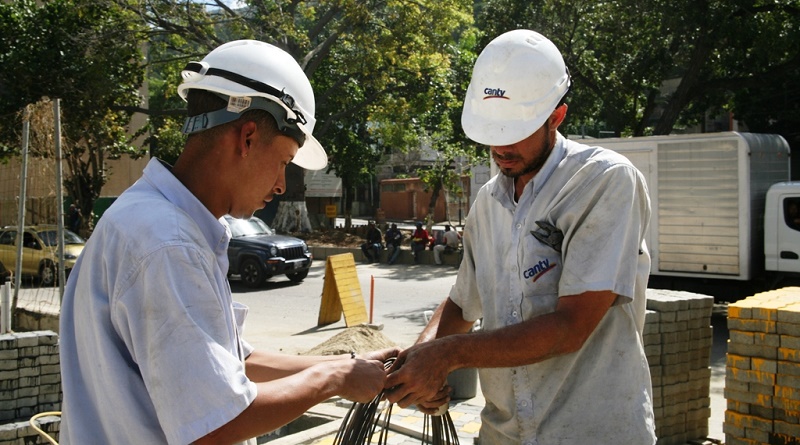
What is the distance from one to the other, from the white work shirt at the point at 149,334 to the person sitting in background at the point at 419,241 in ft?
70.7

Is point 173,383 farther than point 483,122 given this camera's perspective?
No

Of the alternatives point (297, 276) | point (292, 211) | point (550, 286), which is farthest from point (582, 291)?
point (292, 211)

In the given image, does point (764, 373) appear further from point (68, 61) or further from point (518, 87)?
point (68, 61)

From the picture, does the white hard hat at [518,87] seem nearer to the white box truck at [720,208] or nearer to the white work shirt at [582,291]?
the white work shirt at [582,291]

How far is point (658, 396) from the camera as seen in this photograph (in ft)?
19.7

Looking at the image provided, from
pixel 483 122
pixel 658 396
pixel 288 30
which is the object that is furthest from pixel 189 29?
pixel 483 122

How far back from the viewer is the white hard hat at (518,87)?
2.32 meters

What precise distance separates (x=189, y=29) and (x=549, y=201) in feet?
68.8

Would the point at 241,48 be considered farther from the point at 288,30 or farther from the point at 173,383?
the point at 288,30

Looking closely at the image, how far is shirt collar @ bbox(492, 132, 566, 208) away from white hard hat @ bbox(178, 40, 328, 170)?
735 mm

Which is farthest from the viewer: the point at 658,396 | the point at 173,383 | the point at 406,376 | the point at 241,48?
the point at 658,396

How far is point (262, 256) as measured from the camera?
1805cm

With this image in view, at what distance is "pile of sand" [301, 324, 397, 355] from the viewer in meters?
9.35

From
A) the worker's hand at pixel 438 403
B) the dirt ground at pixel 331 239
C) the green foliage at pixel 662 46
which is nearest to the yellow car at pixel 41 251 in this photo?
the dirt ground at pixel 331 239
